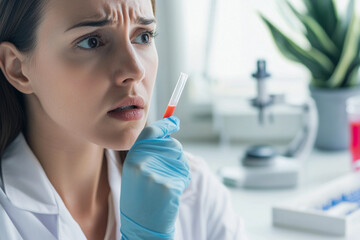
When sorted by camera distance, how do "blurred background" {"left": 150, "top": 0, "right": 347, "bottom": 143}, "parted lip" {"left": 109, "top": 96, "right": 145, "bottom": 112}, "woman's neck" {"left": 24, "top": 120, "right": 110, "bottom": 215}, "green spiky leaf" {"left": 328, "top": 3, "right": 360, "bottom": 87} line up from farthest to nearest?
"blurred background" {"left": 150, "top": 0, "right": 347, "bottom": 143} → "green spiky leaf" {"left": 328, "top": 3, "right": 360, "bottom": 87} → "woman's neck" {"left": 24, "top": 120, "right": 110, "bottom": 215} → "parted lip" {"left": 109, "top": 96, "right": 145, "bottom": 112}

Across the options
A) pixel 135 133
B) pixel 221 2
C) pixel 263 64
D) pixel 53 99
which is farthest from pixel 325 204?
pixel 221 2

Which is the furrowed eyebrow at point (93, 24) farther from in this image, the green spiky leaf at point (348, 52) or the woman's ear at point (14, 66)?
the green spiky leaf at point (348, 52)

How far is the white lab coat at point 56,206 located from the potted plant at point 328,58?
0.78 meters

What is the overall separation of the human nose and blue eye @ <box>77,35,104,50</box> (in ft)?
0.16

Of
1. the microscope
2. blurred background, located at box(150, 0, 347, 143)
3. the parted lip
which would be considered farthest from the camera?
blurred background, located at box(150, 0, 347, 143)

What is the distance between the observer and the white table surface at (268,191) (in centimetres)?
154

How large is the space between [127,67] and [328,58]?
114cm

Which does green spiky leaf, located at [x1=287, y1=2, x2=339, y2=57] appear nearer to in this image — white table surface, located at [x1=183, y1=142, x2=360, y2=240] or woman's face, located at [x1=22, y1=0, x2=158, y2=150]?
white table surface, located at [x1=183, y1=142, x2=360, y2=240]

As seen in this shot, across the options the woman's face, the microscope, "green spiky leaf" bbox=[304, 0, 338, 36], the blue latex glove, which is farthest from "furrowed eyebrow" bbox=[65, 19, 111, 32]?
"green spiky leaf" bbox=[304, 0, 338, 36]

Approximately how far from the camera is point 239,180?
190cm

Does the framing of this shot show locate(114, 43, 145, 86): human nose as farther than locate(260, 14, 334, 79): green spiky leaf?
No

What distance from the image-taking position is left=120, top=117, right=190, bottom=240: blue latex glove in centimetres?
105

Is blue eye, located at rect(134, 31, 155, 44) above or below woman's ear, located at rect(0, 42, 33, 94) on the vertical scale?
above

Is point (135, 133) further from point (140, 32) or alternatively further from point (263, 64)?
point (263, 64)
